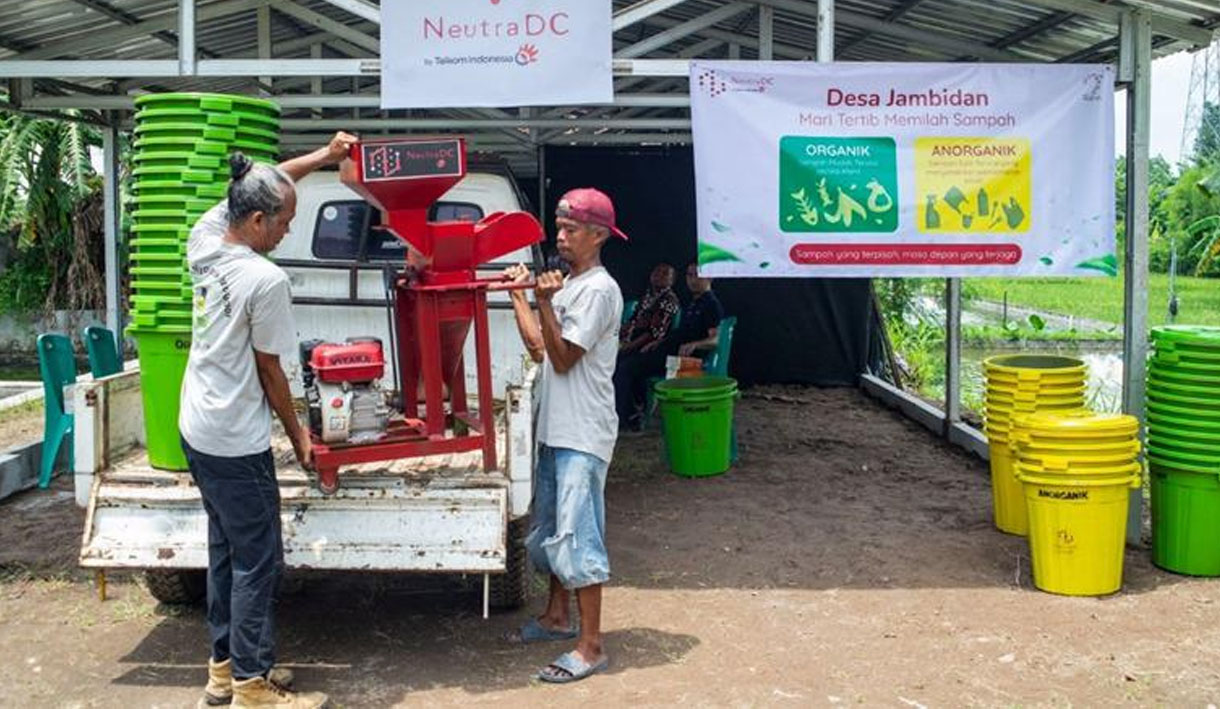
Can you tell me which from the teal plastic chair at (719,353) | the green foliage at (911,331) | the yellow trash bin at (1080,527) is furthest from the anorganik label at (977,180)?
the green foliage at (911,331)

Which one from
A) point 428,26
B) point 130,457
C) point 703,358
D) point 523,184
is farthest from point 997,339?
point 130,457

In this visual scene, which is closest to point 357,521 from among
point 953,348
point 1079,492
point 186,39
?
point 186,39

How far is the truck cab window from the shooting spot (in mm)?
6238

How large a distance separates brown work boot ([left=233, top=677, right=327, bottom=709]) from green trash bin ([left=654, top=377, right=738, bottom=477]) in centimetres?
417

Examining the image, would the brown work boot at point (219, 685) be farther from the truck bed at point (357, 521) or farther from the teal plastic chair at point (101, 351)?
the teal plastic chair at point (101, 351)

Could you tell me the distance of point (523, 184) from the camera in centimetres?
1277

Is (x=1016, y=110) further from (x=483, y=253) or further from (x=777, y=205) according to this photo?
(x=483, y=253)

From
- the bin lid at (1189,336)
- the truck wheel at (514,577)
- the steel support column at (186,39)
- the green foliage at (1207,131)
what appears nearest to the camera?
the truck wheel at (514,577)

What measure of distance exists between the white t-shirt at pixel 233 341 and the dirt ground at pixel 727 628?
3.60 feet

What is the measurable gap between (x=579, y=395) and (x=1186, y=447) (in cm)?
318

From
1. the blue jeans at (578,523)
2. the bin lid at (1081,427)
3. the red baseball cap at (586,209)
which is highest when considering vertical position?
the red baseball cap at (586,209)

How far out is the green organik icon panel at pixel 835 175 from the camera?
20.0ft

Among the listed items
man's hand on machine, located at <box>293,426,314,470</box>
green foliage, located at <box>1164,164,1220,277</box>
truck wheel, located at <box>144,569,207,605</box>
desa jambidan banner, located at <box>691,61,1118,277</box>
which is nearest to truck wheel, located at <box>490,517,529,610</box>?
man's hand on machine, located at <box>293,426,314,470</box>

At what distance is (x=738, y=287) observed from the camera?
41.2 ft
